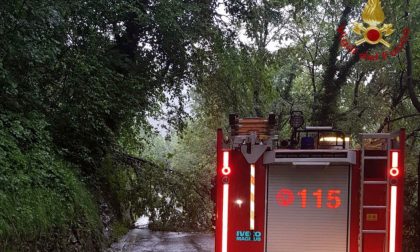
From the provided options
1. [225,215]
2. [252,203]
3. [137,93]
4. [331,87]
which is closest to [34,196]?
[225,215]

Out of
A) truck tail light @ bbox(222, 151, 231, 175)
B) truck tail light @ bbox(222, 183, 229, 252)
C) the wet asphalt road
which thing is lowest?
the wet asphalt road

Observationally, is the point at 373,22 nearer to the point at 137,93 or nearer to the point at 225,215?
the point at 225,215

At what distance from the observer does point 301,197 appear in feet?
19.4

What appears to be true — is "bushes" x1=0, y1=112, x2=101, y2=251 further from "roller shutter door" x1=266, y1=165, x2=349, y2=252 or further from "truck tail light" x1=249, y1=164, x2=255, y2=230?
"roller shutter door" x1=266, y1=165, x2=349, y2=252

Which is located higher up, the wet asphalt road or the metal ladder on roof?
the metal ladder on roof

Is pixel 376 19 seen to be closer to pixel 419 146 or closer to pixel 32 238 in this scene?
pixel 32 238

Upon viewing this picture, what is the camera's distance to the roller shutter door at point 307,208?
229 inches

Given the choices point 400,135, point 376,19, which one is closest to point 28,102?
point 400,135

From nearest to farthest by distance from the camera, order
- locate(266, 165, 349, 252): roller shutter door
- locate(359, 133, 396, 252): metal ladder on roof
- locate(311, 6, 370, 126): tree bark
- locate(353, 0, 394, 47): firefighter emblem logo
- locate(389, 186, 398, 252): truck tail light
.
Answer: locate(389, 186, 398, 252): truck tail light, locate(359, 133, 396, 252): metal ladder on roof, locate(266, 165, 349, 252): roller shutter door, locate(353, 0, 394, 47): firefighter emblem logo, locate(311, 6, 370, 126): tree bark

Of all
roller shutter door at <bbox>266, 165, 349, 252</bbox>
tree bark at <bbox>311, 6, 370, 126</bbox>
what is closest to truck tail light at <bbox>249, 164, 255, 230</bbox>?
roller shutter door at <bbox>266, 165, 349, 252</bbox>

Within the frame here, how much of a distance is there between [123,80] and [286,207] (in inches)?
271

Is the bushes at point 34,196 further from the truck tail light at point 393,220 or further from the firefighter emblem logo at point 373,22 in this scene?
the firefighter emblem logo at point 373,22

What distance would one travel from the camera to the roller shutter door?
5816 mm

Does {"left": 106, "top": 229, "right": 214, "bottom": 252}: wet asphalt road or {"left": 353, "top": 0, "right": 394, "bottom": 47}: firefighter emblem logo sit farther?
{"left": 106, "top": 229, "right": 214, "bottom": 252}: wet asphalt road
